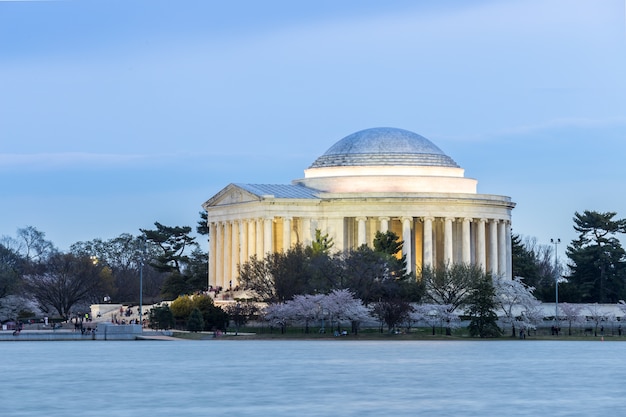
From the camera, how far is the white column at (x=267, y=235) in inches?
6954

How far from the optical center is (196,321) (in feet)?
493

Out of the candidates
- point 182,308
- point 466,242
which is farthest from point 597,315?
point 182,308

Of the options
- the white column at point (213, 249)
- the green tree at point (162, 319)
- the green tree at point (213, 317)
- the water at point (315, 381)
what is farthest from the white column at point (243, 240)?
the water at point (315, 381)

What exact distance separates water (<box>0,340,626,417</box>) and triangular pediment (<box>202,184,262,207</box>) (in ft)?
187

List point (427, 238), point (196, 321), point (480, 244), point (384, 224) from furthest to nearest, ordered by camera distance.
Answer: point (480, 244) < point (427, 238) < point (384, 224) < point (196, 321)

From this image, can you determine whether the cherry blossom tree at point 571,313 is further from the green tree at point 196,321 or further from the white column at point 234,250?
the white column at point 234,250

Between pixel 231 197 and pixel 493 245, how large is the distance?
28.6m

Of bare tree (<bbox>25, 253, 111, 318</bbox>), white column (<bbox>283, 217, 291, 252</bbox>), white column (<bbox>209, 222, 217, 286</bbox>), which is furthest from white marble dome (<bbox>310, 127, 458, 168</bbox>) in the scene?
bare tree (<bbox>25, 253, 111, 318</bbox>)

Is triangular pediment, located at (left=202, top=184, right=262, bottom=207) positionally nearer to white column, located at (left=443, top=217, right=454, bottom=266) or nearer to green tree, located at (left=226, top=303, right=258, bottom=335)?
white column, located at (left=443, top=217, right=454, bottom=266)

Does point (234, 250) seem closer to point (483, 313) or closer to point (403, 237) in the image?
point (403, 237)

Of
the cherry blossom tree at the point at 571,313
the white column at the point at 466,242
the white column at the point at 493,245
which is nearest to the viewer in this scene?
the cherry blossom tree at the point at 571,313

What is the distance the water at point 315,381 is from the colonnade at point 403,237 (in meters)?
54.5

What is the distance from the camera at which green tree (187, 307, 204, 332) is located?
150 meters

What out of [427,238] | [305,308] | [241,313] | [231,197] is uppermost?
[231,197]
